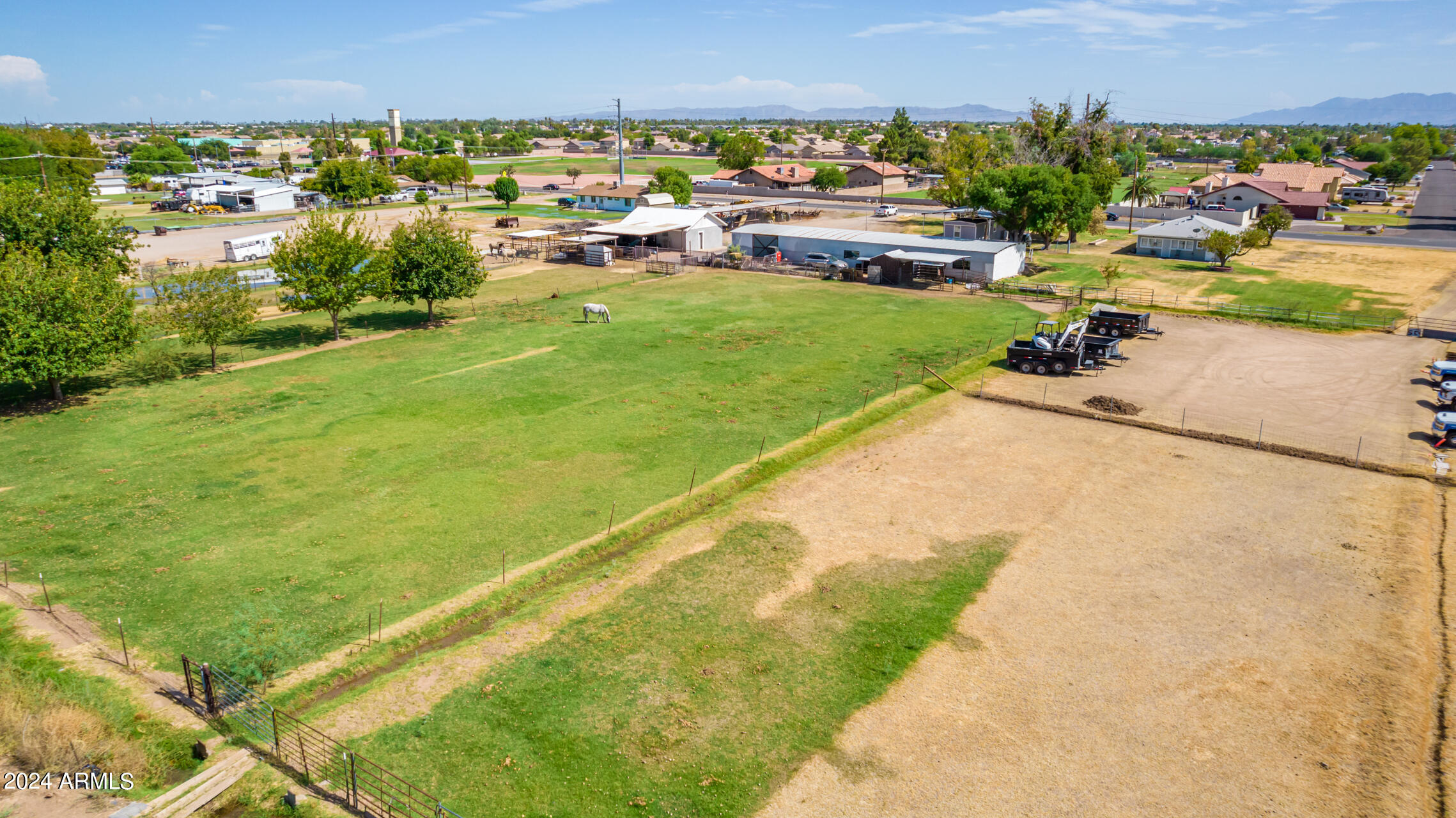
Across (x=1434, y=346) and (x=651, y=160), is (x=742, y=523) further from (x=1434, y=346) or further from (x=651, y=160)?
(x=651, y=160)

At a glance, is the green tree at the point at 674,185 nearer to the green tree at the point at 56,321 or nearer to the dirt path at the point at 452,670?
the green tree at the point at 56,321

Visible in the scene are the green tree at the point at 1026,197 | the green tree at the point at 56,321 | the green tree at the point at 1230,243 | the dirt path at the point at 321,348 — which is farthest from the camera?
the green tree at the point at 1026,197

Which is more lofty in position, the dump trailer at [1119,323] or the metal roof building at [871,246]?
the metal roof building at [871,246]

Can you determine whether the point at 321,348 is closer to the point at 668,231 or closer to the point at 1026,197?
the point at 668,231

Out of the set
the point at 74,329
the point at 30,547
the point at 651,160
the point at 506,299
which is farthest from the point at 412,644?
the point at 651,160

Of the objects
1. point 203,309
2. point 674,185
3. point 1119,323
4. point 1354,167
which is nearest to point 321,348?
point 203,309

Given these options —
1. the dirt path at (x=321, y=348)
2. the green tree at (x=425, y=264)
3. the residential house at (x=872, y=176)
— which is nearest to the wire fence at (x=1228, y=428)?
the green tree at (x=425, y=264)

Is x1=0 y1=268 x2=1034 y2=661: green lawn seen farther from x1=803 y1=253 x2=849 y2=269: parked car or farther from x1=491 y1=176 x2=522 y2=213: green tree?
x1=491 y1=176 x2=522 y2=213: green tree
